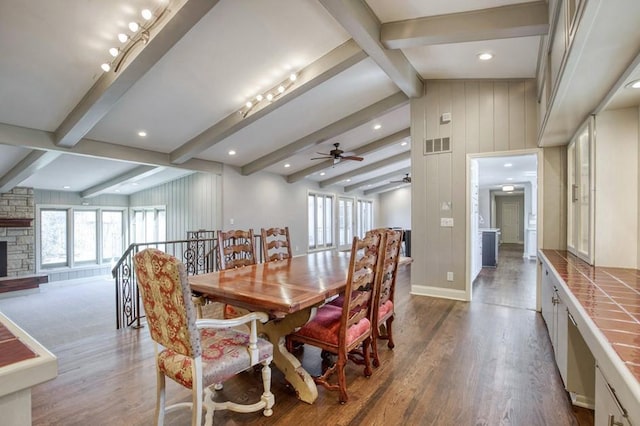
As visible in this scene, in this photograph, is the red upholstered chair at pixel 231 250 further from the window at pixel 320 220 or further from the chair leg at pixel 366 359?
the window at pixel 320 220

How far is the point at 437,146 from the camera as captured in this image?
15.4ft

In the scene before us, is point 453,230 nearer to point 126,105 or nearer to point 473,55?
point 473,55

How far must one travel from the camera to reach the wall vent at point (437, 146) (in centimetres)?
462

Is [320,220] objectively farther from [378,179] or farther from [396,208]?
[396,208]

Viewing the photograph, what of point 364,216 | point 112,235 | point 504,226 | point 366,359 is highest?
point 364,216

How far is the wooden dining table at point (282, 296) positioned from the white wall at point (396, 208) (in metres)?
11.4

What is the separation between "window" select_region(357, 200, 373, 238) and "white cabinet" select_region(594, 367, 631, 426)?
37.9 ft

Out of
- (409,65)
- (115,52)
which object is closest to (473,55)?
(409,65)

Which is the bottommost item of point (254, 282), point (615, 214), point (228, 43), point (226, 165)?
point (254, 282)

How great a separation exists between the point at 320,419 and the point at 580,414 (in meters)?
1.56

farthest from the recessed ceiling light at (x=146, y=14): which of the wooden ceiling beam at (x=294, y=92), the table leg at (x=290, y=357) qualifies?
the table leg at (x=290, y=357)

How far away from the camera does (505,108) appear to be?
4207 mm

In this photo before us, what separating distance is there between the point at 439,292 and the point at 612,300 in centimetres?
319

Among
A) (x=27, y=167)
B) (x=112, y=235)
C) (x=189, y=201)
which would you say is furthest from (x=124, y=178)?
(x=112, y=235)
